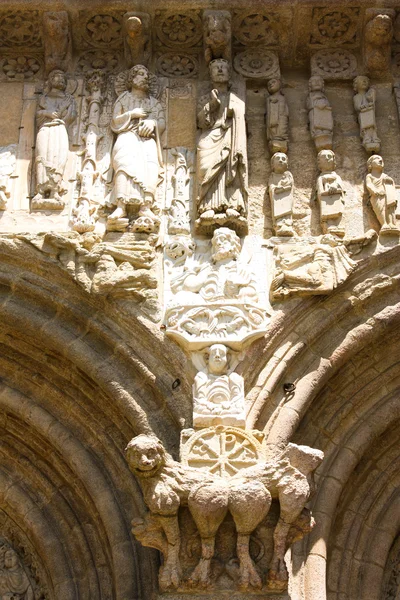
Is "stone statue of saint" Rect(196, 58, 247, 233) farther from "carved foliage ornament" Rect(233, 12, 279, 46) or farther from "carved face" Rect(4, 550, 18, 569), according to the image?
"carved face" Rect(4, 550, 18, 569)

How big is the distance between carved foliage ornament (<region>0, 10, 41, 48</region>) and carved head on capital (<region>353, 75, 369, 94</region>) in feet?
9.99

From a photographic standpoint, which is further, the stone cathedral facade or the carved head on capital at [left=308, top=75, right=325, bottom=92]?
the carved head on capital at [left=308, top=75, right=325, bottom=92]

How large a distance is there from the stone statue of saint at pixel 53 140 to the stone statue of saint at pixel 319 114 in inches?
85.7

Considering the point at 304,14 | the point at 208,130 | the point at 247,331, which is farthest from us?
the point at 304,14

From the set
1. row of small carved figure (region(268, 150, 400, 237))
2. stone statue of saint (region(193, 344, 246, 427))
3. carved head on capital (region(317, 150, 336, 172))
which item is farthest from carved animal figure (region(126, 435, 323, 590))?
carved head on capital (region(317, 150, 336, 172))

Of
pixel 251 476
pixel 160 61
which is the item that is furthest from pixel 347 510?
pixel 160 61

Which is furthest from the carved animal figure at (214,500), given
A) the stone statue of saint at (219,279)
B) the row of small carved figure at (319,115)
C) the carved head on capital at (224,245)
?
the row of small carved figure at (319,115)

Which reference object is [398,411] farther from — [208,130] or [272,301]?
[208,130]

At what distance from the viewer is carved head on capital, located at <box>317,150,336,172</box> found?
9055 mm

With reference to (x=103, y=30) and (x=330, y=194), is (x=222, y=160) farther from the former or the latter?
(x=103, y=30)

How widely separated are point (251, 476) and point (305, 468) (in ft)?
1.22

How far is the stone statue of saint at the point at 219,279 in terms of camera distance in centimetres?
805

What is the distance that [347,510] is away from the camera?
8164 mm

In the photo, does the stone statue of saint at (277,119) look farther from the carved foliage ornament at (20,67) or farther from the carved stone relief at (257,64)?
the carved foliage ornament at (20,67)
